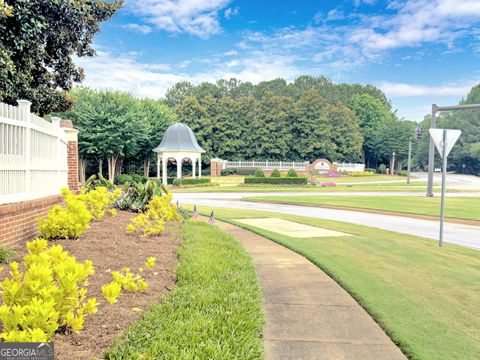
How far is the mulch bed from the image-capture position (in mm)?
3197

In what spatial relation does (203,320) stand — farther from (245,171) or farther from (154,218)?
(245,171)

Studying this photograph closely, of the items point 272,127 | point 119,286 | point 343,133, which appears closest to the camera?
point 119,286

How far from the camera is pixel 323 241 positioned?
970cm

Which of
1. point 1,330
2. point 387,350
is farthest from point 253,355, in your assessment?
point 1,330

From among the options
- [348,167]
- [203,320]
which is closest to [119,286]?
[203,320]

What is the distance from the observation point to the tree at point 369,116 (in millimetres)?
86062

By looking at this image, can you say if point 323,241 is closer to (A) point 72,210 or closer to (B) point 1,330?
(A) point 72,210

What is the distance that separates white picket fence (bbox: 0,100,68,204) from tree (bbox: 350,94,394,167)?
84136 millimetres

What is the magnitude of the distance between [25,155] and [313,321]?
5.21 metres

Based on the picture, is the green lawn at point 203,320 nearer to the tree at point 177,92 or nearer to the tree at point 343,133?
the tree at point 343,133

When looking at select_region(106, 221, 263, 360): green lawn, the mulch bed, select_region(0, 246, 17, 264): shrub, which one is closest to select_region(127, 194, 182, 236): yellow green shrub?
the mulch bed

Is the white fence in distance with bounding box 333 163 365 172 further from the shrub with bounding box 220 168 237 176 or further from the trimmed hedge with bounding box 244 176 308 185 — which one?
the trimmed hedge with bounding box 244 176 308 185

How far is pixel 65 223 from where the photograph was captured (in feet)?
20.2

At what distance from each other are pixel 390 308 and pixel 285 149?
207ft
